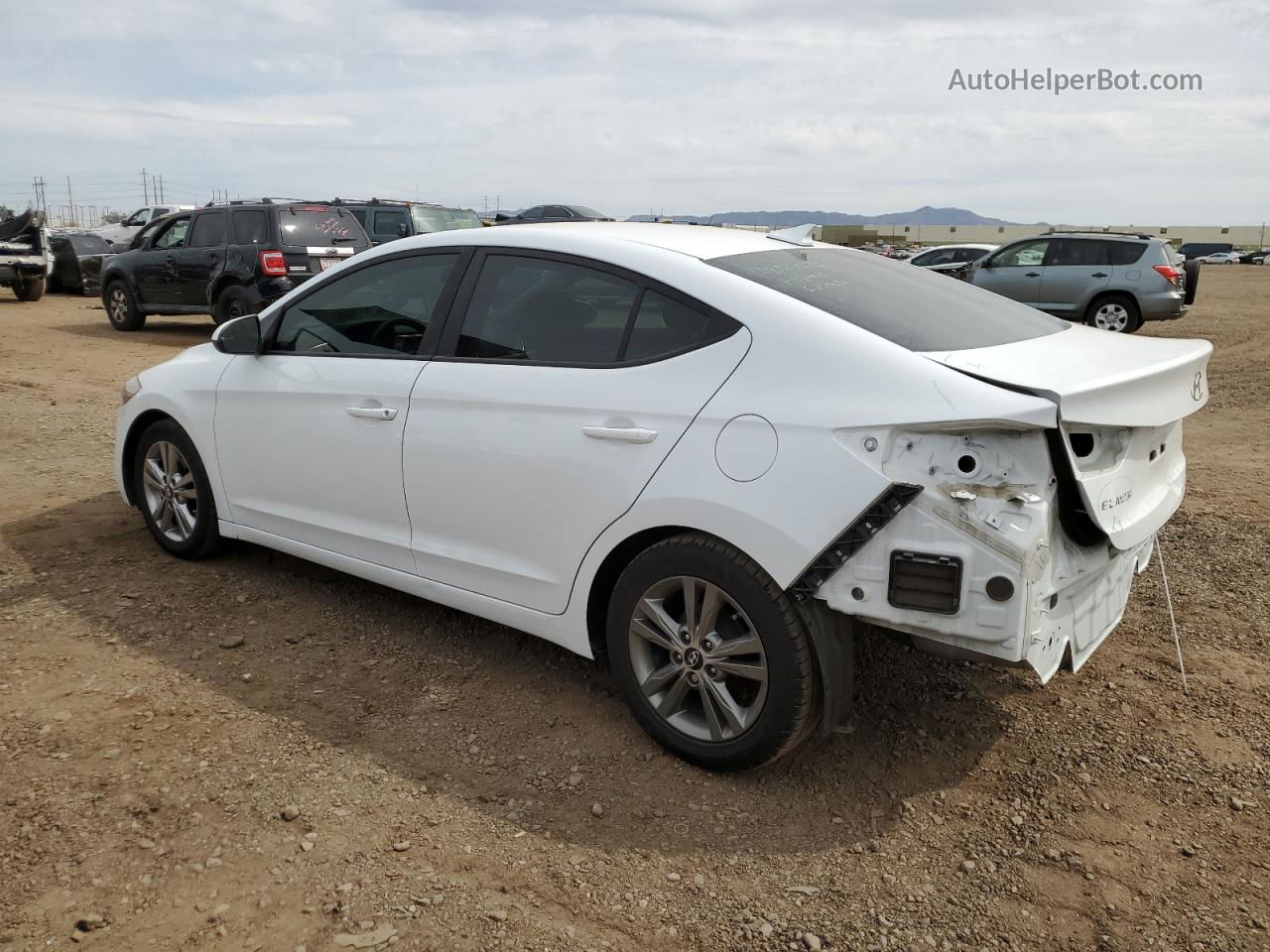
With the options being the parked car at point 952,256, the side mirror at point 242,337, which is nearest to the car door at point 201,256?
the side mirror at point 242,337

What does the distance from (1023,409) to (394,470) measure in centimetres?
229

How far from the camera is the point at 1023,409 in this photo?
264cm

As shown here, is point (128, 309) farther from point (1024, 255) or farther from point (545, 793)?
point (545, 793)

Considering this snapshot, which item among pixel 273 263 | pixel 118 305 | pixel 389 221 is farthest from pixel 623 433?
pixel 118 305

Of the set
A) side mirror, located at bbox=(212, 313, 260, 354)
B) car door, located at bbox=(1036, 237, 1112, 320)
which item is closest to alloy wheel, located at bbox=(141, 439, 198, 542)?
side mirror, located at bbox=(212, 313, 260, 354)

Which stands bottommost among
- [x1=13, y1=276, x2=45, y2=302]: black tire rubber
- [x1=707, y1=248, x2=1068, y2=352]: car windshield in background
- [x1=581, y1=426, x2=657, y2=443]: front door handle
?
[x1=13, y1=276, x2=45, y2=302]: black tire rubber

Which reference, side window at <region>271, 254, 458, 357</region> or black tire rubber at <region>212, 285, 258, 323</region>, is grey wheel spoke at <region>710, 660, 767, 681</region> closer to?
side window at <region>271, 254, 458, 357</region>

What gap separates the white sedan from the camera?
2.76 metres

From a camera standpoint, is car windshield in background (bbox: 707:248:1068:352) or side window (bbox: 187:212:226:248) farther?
side window (bbox: 187:212:226:248)

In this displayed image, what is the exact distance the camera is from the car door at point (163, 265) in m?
14.3

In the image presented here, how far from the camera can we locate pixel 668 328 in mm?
3320

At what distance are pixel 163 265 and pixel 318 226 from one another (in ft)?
8.81

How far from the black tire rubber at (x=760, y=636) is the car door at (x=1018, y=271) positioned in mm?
14657

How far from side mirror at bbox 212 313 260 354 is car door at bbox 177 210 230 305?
31.9 feet
